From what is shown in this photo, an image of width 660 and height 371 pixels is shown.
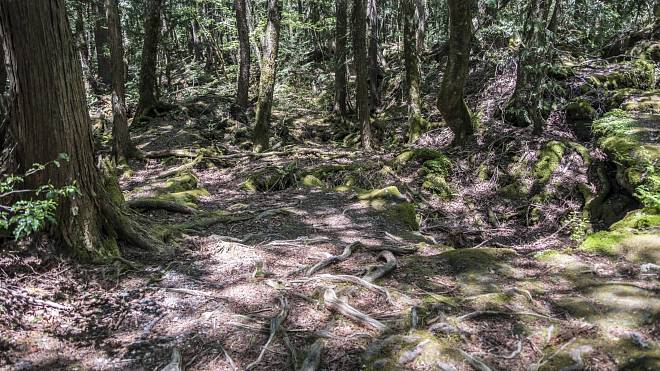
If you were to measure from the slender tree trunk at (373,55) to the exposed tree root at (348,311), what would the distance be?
542 inches

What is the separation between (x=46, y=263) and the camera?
4227mm

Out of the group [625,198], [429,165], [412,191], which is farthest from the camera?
[429,165]

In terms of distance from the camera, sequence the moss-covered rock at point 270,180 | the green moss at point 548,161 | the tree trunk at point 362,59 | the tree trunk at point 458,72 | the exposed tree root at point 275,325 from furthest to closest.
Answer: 1. the tree trunk at point 362,59
2. the moss-covered rock at point 270,180
3. the tree trunk at point 458,72
4. the green moss at point 548,161
5. the exposed tree root at point 275,325

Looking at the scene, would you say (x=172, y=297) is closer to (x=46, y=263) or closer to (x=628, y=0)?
(x=46, y=263)

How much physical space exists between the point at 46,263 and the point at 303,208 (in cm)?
460

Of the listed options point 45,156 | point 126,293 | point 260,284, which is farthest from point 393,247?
point 45,156

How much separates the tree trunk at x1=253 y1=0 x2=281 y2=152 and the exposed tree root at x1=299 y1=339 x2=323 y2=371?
10558mm

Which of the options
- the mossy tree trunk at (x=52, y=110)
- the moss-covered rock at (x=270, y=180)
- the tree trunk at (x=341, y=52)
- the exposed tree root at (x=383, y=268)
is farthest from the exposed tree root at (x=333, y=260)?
the tree trunk at (x=341, y=52)

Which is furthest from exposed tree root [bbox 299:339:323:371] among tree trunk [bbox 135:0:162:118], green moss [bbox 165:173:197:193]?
tree trunk [bbox 135:0:162:118]

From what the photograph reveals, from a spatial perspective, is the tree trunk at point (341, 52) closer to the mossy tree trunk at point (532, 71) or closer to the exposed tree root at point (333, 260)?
the mossy tree trunk at point (532, 71)

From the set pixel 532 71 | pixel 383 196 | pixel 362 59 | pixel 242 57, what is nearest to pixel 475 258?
pixel 383 196

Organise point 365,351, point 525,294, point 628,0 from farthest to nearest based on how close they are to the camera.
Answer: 1. point 628,0
2. point 525,294
3. point 365,351

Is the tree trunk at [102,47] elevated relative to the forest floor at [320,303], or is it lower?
elevated

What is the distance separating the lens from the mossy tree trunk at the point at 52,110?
407cm
